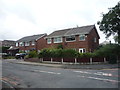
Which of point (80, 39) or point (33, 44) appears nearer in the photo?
point (80, 39)

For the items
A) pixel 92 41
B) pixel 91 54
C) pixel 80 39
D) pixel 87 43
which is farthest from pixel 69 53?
pixel 92 41

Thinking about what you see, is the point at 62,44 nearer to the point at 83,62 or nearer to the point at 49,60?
the point at 49,60

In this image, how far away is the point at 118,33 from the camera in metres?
28.3

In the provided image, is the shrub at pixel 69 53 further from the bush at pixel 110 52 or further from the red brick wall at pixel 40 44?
the red brick wall at pixel 40 44

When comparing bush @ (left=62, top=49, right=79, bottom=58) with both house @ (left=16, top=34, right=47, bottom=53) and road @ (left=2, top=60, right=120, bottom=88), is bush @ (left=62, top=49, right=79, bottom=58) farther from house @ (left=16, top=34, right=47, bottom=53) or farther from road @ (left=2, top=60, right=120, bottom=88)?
house @ (left=16, top=34, right=47, bottom=53)

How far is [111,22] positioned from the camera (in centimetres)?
2722

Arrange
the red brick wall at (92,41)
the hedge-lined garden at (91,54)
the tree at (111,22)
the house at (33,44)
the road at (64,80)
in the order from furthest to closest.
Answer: the house at (33,44), the red brick wall at (92,41), the tree at (111,22), the hedge-lined garden at (91,54), the road at (64,80)

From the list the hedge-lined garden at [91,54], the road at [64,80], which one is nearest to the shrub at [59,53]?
the hedge-lined garden at [91,54]

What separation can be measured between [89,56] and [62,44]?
13.0 meters

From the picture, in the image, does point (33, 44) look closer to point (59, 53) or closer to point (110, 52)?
point (59, 53)

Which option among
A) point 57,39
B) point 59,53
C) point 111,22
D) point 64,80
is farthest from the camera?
point 57,39

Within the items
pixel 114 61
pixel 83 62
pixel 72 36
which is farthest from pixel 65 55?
pixel 72 36

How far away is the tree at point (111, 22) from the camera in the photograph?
26828 millimetres

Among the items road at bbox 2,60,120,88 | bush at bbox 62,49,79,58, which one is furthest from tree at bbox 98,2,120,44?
road at bbox 2,60,120,88
